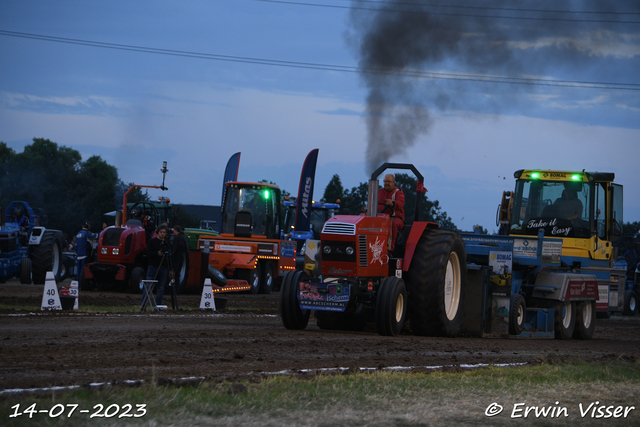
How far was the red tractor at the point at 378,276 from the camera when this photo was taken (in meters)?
10.9

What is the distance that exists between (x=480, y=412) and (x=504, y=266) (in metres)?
7.96

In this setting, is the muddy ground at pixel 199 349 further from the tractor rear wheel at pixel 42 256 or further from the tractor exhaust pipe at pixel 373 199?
the tractor rear wheel at pixel 42 256

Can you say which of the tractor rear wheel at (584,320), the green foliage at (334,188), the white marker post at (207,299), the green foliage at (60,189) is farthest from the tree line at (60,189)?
the tractor rear wheel at (584,320)

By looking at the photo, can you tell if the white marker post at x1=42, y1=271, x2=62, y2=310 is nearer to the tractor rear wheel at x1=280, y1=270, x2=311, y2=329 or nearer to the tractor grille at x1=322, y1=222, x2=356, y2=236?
the tractor rear wheel at x1=280, y1=270, x2=311, y2=329

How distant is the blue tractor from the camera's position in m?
21.7

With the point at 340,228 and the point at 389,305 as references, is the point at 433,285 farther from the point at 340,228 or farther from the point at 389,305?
the point at 340,228

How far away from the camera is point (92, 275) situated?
21.3 m

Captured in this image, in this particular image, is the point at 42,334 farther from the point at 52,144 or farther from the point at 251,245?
the point at 52,144

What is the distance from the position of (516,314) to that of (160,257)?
23.8 ft

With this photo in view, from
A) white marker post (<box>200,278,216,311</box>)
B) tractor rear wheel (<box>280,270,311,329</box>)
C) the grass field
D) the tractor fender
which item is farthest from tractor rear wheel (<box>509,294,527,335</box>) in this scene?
white marker post (<box>200,278,216,311</box>)

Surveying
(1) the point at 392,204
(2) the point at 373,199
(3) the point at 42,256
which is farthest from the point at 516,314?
(3) the point at 42,256

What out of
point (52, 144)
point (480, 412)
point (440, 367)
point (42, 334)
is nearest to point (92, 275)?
point (42, 334)

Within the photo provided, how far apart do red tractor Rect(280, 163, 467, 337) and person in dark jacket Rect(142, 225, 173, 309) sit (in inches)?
198

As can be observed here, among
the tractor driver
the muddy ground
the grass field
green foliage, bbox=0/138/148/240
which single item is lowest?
the muddy ground
